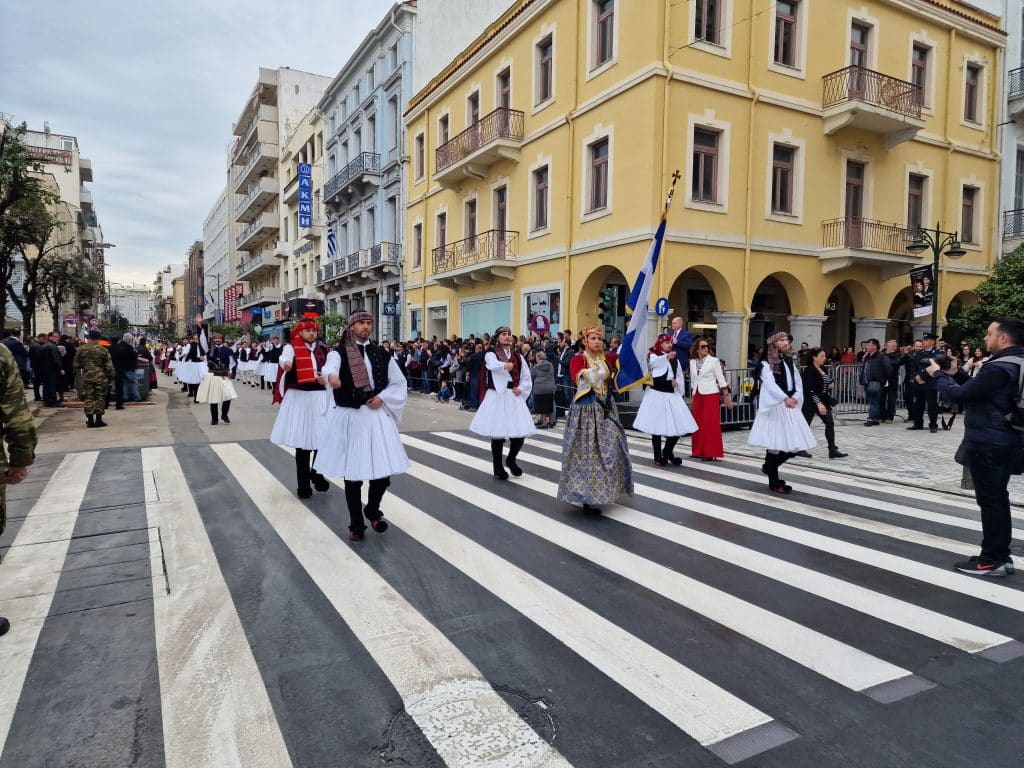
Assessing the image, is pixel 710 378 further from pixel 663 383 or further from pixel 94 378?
pixel 94 378

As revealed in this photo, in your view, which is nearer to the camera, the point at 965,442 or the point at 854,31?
the point at 965,442

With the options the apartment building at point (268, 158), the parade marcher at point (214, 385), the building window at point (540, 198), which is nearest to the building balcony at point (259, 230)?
the apartment building at point (268, 158)

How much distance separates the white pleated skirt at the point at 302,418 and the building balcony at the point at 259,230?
48.3m

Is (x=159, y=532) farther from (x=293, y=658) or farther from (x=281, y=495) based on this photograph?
(x=293, y=658)

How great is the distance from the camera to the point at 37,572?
15.9 feet

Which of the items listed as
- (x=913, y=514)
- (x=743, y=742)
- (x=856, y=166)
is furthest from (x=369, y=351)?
(x=856, y=166)

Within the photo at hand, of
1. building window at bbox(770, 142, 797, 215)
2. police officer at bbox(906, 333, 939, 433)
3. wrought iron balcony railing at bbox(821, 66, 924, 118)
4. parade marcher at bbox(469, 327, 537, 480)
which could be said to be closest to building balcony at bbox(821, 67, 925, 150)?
wrought iron balcony railing at bbox(821, 66, 924, 118)

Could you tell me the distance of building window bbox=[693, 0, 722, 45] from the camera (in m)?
16.8

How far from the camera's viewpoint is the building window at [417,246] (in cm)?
2895

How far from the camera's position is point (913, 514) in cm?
676

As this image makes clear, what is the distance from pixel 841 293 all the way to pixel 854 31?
8361 mm

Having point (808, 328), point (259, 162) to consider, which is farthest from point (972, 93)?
point (259, 162)

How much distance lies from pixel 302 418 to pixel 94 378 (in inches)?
340

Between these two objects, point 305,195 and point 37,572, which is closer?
point 37,572
